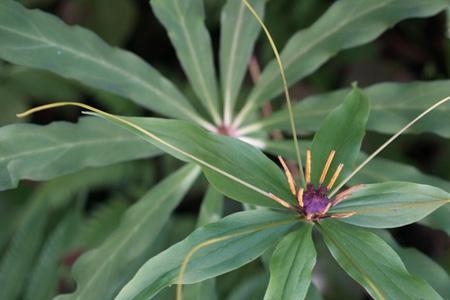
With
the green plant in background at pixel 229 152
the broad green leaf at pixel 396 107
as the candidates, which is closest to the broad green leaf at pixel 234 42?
the green plant in background at pixel 229 152

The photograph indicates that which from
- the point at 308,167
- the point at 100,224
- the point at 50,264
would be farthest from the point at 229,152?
the point at 100,224

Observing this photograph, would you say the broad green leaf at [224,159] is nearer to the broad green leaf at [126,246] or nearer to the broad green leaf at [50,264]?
the broad green leaf at [126,246]

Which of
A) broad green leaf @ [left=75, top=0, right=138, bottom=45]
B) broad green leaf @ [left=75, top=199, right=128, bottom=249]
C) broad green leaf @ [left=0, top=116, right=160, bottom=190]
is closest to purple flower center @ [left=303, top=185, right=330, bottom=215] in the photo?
broad green leaf @ [left=0, top=116, right=160, bottom=190]

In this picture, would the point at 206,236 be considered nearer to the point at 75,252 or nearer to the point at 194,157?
the point at 194,157

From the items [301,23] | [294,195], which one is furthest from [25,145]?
[301,23]

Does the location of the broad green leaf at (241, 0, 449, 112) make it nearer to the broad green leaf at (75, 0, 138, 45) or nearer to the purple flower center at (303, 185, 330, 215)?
the purple flower center at (303, 185, 330, 215)

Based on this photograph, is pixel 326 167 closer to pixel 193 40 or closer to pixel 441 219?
pixel 441 219
